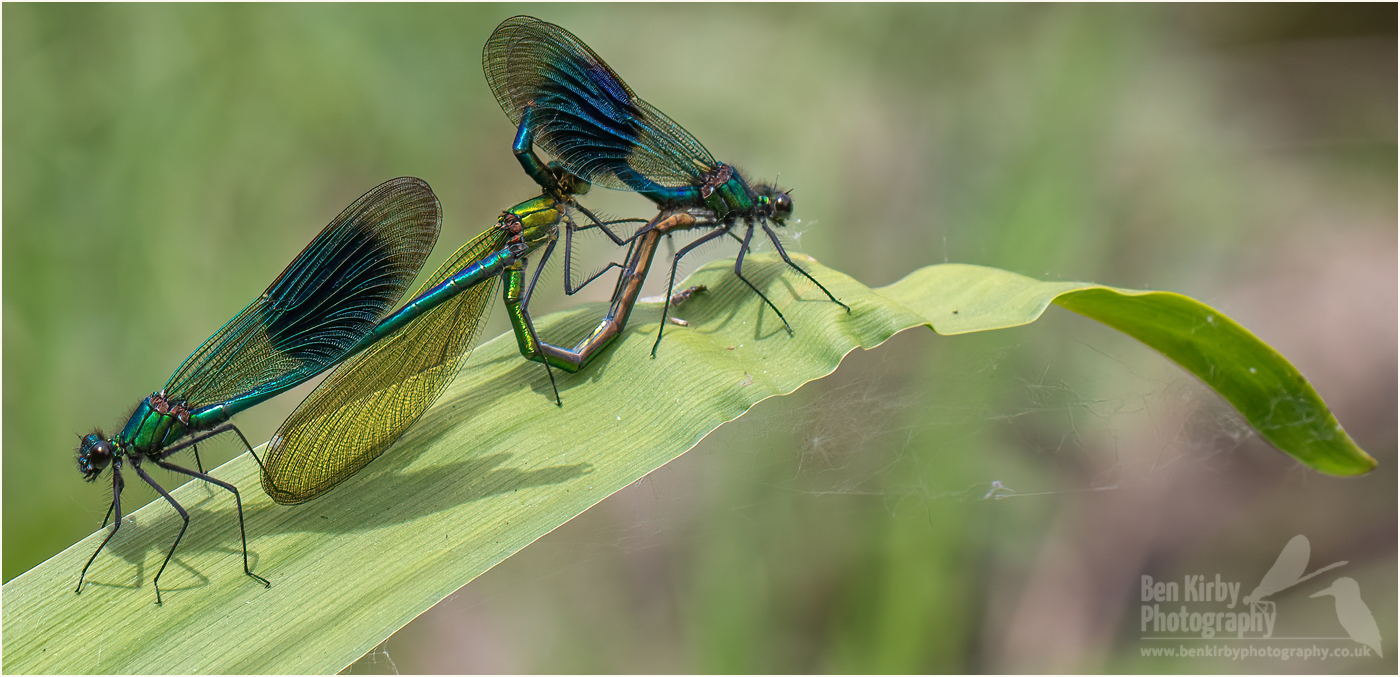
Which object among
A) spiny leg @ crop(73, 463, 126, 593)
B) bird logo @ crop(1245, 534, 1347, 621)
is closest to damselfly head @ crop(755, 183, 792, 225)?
spiny leg @ crop(73, 463, 126, 593)

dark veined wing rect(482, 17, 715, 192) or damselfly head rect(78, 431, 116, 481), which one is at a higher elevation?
dark veined wing rect(482, 17, 715, 192)

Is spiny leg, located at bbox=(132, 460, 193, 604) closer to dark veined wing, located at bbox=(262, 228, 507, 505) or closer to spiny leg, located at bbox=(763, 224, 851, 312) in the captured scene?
dark veined wing, located at bbox=(262, 228, 507, 505)

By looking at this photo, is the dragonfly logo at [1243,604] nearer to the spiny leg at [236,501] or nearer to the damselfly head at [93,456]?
the spiny leg at [236,501]

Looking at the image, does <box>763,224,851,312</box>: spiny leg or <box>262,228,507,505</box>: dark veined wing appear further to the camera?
<box>763,224,851,312</box>: spiny leg

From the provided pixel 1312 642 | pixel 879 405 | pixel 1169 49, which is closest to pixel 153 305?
pixel 879 405

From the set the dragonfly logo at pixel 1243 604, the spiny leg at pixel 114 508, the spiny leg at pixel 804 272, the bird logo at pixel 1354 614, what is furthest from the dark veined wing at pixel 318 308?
the bird logo at pixel 1354 614

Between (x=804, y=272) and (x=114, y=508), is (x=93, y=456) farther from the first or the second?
(x=804, y=272)

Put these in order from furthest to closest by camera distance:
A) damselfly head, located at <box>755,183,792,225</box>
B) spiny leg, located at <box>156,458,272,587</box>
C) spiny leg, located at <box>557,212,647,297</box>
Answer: damselfly head, located at <box>755,183,792,225</box>, spiny leg, located at <box>557,212,647,297</box>, spiny leg, located at <box>156,458,272,587</box>

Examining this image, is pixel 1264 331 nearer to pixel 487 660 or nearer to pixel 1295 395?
pixel 1295 395
